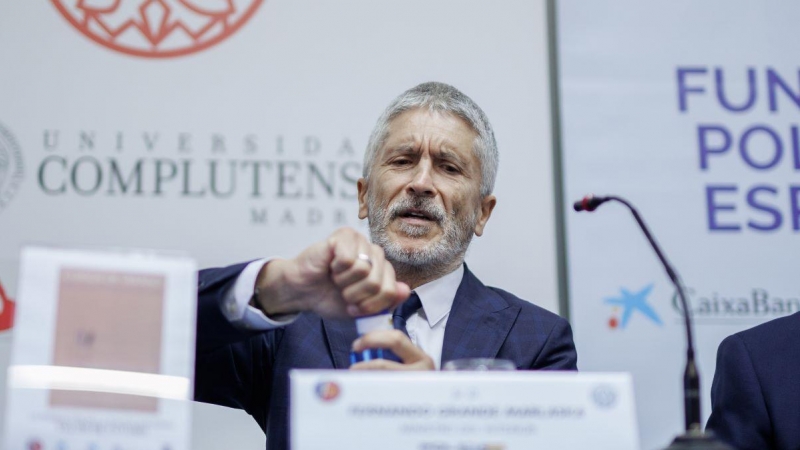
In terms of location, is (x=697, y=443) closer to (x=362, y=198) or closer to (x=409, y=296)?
(x=409, y=296)

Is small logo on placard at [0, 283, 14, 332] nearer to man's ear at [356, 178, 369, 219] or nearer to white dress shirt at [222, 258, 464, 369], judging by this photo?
man's ear at [356, 178, 369, 219]

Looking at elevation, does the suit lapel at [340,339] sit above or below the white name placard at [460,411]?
above

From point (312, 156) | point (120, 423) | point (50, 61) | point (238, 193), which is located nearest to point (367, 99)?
point (312, 156)

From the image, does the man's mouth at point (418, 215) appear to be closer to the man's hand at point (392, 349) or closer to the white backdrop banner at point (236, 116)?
the white backdrop banner at point (236, 116)

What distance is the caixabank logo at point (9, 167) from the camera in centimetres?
229

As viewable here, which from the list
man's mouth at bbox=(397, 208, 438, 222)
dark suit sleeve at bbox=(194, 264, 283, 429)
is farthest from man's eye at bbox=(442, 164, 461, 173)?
dark suit sleeve at bbox=(194, 264, 283, 429)

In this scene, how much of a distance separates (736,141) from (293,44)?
1.15 metres

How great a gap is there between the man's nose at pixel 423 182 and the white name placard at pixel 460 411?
1.03 metres

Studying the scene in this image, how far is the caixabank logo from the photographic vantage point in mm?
2293

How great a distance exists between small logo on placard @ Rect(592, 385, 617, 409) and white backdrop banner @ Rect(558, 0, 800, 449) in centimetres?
141

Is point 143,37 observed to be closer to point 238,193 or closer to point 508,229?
point 238,193

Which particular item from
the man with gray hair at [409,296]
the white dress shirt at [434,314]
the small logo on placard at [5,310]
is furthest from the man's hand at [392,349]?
the small logo on placard at [5,310]

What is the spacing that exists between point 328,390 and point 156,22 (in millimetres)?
1708

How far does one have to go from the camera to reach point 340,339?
1826 millimetres
